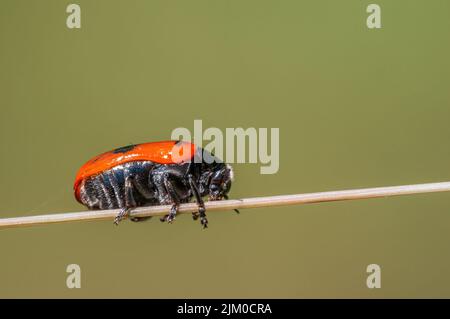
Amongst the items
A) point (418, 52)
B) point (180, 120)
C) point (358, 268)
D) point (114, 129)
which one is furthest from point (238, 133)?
point (418, 52)

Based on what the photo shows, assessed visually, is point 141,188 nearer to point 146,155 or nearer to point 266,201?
point 146,155

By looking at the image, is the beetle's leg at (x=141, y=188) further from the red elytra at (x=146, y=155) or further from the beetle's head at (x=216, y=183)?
the beetle's head at (x=216, y=183)

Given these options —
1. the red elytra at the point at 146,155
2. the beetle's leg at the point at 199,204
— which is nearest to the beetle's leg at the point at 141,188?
the red elytra at the point at 146,155

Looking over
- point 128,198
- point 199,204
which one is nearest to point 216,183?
point 199,204

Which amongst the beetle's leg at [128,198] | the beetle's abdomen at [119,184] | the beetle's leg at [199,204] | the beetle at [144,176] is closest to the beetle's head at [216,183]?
the beetle at [144,176]

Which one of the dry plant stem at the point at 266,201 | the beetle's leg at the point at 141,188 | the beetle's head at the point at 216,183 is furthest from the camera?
the beetle's head at the point at 216,183

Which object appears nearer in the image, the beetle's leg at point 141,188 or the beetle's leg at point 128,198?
the beetle's leg at point 128,198

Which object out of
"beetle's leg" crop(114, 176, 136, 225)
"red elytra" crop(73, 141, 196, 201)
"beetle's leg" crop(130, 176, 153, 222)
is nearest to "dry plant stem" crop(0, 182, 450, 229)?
"beetle's leg" crop(114, 176, 136, 225)

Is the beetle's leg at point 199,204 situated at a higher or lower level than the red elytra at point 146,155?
lower

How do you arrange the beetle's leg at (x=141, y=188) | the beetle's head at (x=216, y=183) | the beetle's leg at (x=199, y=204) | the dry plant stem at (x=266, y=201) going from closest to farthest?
the dry plant stem at (x=266, y=201), the beetle's leg at (x=199, y=204), the beetle's leg at (x=141, y=188), the beetle's head at (x=216, y=183)
